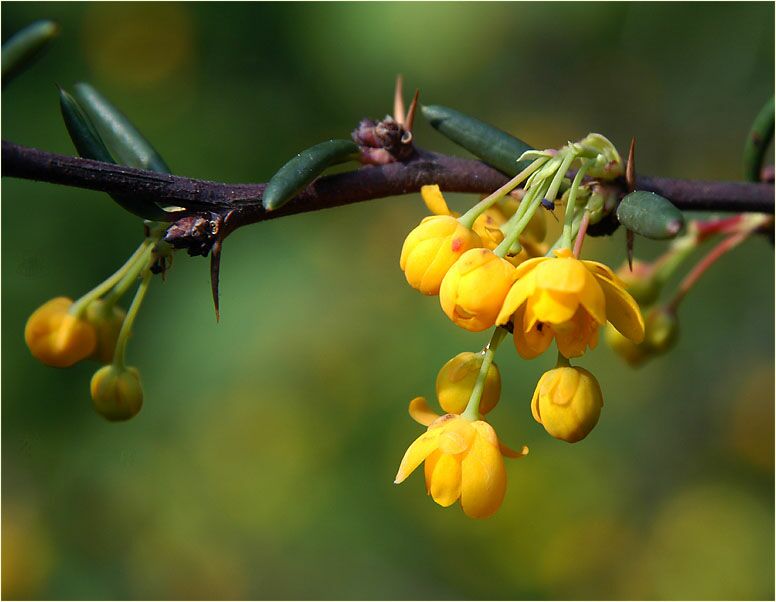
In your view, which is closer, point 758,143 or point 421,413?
point 421,413

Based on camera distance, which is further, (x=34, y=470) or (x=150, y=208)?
(x=34, y=470)

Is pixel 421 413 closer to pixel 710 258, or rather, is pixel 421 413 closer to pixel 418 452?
pixel 418 452

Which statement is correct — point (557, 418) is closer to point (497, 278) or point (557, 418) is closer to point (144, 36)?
point (497, 278)

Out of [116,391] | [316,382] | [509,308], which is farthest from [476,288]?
[316,382]

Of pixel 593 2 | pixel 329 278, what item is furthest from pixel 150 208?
pixel 593 2

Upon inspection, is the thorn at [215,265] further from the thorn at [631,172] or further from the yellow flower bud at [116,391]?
the thorn at [631,172]

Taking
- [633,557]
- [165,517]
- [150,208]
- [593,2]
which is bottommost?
[633,557]
